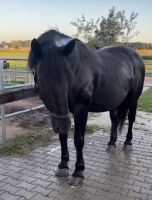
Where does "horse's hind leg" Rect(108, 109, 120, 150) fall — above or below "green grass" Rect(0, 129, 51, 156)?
above

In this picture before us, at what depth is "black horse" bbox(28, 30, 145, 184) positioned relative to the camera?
117 inches

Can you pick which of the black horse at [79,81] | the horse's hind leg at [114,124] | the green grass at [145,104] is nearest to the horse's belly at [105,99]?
the black horse at [79,81]

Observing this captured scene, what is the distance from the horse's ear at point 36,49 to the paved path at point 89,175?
1447mm

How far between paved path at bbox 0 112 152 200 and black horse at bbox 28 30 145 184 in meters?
0.22

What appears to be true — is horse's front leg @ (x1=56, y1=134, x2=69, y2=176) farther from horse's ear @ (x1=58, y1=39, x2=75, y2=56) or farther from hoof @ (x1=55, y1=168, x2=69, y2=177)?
horse's ear @ (x1=58, y1=39, x2=75, y2=56)

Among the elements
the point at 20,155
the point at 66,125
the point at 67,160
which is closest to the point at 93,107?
the point at 67,160

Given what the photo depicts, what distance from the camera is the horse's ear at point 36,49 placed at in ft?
9.61

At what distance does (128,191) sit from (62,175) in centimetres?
82

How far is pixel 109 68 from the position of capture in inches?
165

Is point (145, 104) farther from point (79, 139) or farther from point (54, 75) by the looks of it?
point (54, 75)

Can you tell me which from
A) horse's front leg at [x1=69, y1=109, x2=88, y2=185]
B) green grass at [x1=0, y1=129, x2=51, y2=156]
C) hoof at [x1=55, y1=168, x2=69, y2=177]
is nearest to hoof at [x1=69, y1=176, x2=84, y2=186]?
horse's front leg at [x1=69, y1=109, x2=88, y2=185]

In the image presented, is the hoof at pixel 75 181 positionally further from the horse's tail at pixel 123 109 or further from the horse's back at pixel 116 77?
the horse's tail at pixel 123 109

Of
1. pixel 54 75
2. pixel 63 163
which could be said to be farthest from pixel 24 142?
pixel 54 75

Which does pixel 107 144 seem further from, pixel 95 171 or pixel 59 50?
pixel 59 50
